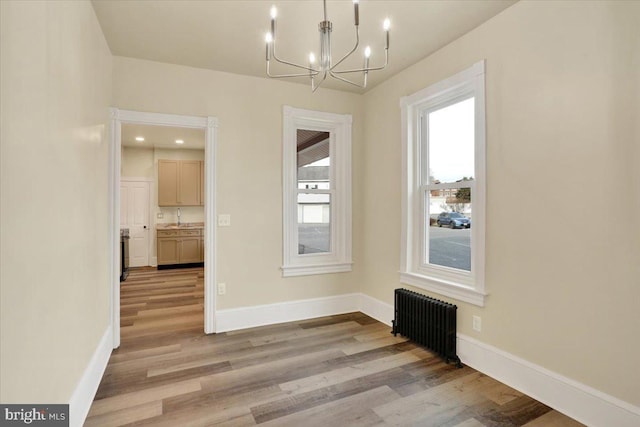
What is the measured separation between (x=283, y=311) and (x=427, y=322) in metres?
1.64

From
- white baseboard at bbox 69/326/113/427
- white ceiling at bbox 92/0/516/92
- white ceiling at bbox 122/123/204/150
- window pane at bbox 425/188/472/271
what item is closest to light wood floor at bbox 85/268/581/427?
white baseboard at bbox 69/326/113/427

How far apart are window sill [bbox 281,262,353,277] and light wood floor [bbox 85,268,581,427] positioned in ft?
1.94

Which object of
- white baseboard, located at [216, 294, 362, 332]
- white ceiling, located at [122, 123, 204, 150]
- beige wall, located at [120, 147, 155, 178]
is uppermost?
white ceiling, located at [122, 123, 204, 150]

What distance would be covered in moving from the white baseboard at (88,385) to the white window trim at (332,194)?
5.98 feet

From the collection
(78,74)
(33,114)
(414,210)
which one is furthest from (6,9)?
(414,210)

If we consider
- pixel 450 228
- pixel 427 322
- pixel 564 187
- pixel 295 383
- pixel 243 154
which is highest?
pixel 243 154

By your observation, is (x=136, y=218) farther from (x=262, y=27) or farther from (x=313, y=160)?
(x=262, y=27)

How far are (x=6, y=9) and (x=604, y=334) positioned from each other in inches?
127

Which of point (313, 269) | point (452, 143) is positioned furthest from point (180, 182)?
point (452, 143)

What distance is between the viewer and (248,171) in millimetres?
3652

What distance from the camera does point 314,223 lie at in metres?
4.14

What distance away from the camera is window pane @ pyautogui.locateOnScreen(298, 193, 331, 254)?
406cm

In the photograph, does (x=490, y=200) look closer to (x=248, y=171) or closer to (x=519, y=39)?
(x=519, y=39)

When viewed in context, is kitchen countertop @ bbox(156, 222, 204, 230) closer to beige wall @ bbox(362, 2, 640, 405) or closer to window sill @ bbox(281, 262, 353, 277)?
window sill @ bbox(281, 262, 353, 277)
